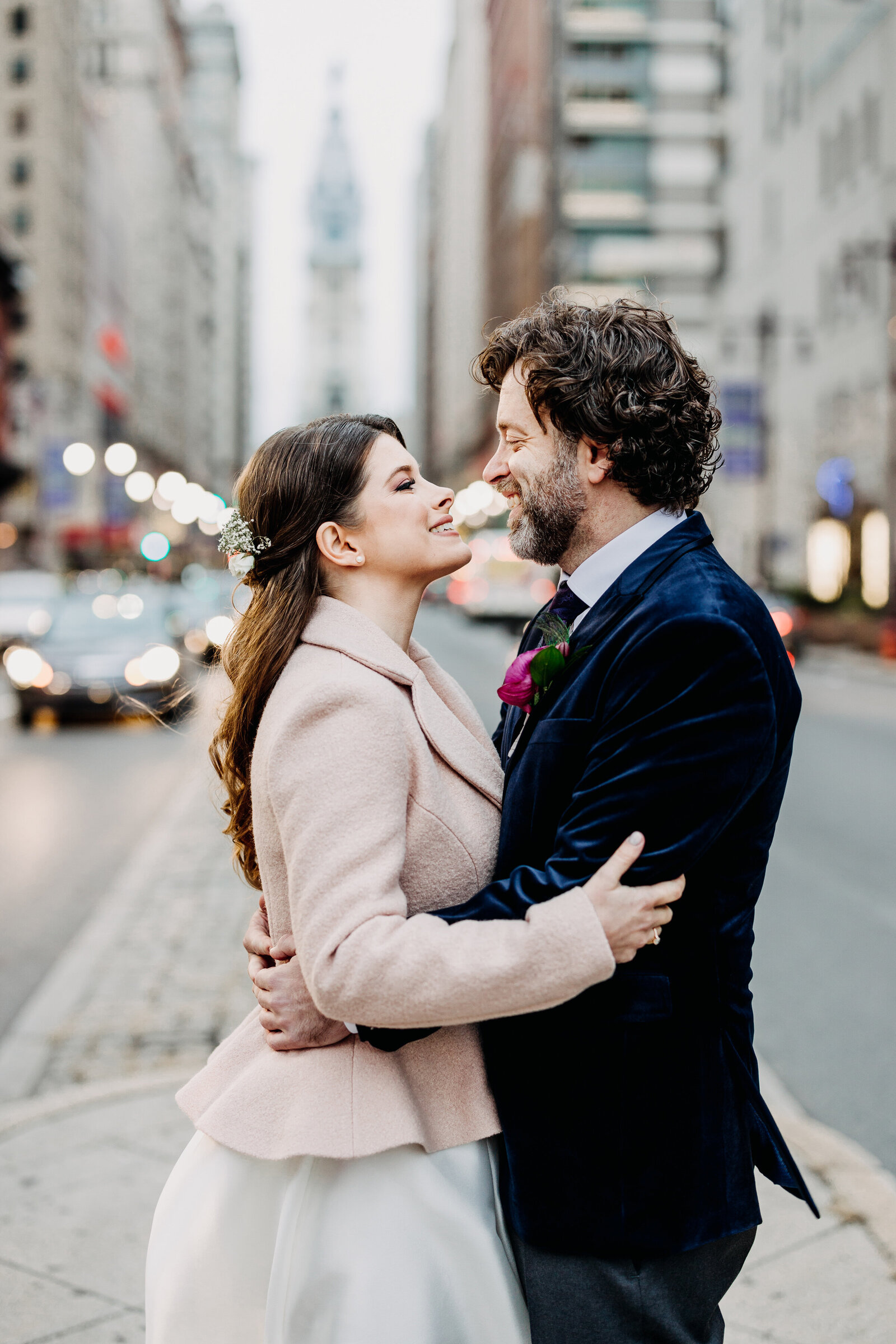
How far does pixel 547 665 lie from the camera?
2.18 meters

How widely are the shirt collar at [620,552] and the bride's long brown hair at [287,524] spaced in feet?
1.39

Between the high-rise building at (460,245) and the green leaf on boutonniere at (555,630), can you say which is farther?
the high-rise building at (460,245)

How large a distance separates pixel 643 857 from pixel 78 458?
7.89 metres

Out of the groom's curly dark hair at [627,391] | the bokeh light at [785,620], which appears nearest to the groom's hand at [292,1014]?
the groom's curly dark hair at [627,391]

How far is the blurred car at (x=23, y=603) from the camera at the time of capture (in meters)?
26.0

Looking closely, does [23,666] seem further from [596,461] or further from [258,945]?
[596,461]

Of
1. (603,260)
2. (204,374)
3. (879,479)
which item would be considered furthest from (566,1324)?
(204,374)

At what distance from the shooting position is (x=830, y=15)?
44.7 meters

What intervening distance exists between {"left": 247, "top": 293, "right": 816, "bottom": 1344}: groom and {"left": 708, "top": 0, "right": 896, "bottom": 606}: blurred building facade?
30.4 meters

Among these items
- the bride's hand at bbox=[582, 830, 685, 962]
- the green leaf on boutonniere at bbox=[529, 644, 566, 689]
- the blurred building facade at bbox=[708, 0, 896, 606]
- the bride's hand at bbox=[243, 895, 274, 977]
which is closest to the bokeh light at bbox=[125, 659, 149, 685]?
the bride's hand at bbox=[243, 895, 274, 977]

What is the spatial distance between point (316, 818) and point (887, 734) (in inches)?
582

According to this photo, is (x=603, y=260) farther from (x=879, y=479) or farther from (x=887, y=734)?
(x=887, y=734)

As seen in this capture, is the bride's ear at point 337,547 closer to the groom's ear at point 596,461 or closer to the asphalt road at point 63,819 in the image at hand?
the groom's ear at point 596,461

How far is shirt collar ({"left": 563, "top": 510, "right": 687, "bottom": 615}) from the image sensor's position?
2.29 meters
